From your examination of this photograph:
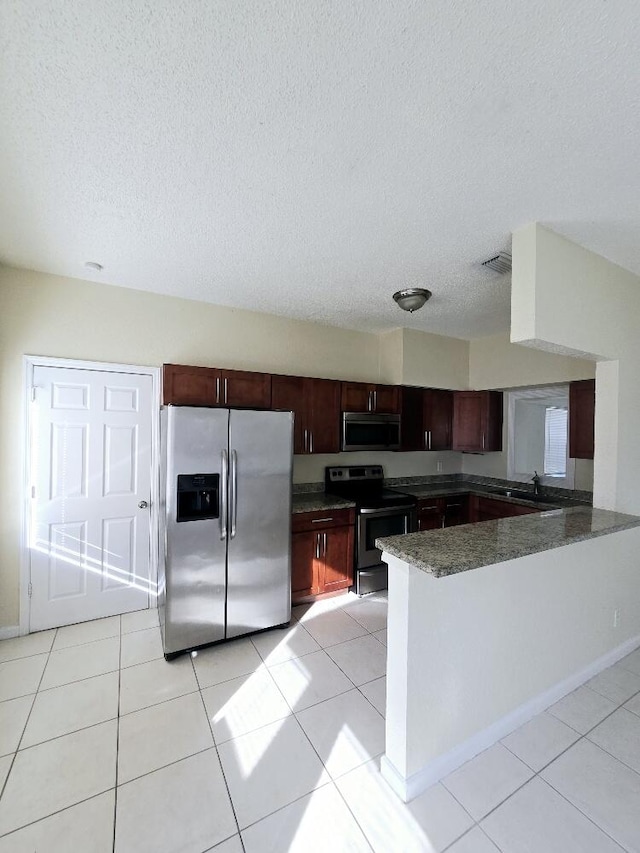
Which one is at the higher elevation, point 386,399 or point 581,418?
point 386,399

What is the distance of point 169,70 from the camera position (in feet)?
3.63

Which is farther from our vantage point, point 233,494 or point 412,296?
point 412,296

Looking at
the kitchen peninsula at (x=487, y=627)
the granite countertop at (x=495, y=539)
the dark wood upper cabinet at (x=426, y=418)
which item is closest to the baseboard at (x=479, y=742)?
the kitchen peninsula at (x=487, y=627)

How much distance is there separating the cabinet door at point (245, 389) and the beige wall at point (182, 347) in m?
0.33

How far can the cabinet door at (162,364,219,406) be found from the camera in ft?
9.25

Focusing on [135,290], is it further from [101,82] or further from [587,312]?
[587,312]

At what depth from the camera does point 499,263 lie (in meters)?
2.31

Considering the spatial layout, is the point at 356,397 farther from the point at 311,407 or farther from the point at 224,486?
the point at 224,486

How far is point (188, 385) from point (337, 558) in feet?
6.76

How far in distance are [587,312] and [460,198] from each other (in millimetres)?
1121

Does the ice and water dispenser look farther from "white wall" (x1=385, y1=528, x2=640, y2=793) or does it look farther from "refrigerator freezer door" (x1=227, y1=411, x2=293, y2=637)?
"white wall" (x1=385, y1=528, x2=640, y2=793)

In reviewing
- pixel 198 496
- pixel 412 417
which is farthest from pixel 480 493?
pixel 198 496

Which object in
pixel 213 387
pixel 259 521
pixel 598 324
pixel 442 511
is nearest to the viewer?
pixel 598 324

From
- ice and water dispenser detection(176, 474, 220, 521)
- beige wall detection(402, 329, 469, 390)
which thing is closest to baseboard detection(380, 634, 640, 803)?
ice and water dispenser detection(176, 474, 220, 521)
